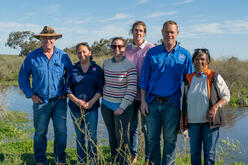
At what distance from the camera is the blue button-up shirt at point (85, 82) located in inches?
161

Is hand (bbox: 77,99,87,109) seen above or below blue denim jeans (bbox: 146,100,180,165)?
above

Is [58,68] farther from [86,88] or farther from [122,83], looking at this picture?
[122,83]

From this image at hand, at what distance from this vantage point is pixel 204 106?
3.42 metres

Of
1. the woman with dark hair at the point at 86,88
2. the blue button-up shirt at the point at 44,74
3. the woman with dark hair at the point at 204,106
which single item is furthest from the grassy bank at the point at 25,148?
the blue button-up shirt at the point at 44,74

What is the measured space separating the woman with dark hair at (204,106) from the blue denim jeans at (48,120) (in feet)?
6.63

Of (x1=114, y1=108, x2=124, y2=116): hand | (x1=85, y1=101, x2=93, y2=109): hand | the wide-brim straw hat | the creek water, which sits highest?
the wide-brim straw hat

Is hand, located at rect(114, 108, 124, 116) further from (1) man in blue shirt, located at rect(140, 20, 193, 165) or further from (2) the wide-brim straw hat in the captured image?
(2) the wide-brim straw hat

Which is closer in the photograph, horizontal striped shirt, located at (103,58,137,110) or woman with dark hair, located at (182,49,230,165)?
woman with dark hair, located at (182,49,230,165)

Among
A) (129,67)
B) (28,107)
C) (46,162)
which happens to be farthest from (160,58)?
(28,107)

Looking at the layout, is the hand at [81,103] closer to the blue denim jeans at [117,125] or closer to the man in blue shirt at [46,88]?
the blue denim jeans at [117,125]

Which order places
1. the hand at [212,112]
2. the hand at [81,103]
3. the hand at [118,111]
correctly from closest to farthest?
the hand at [212,112] → the hand at [118,111] → the hand at [81,103]

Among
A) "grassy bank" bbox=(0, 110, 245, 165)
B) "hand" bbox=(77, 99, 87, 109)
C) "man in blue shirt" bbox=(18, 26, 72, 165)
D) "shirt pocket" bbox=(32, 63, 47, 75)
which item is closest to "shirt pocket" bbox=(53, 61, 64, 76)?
"man in blue shirt" bbox=(18, 26, 72, 165)

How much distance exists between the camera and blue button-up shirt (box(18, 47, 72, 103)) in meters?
4.20

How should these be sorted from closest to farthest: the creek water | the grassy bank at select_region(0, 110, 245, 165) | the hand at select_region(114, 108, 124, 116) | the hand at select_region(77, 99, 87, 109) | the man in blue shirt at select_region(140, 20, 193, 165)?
the man in blue shirt at select_region(140, 20, 193, 165)
the hand at select_region(114, 108, 124, 116)
the hand at select_region(77, 99, 87, 109)
the grassy bank at select_region(0, 110, 245, 165)
the creek water
